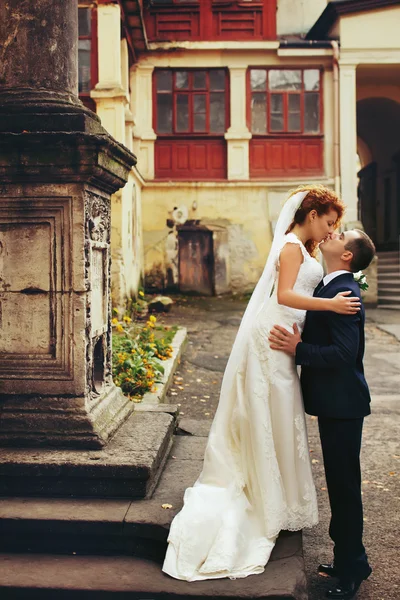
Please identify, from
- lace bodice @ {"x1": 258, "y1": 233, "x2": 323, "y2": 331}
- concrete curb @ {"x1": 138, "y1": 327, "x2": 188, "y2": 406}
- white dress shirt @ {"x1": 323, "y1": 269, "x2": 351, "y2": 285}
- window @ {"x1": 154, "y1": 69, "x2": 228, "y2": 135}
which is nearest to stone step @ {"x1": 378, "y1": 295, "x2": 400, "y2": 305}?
window @ {"x1": 154, "y1": 69, "x2": 228, "y2": 135}

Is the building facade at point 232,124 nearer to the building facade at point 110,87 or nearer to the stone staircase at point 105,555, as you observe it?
A: the building facade at point 110,87

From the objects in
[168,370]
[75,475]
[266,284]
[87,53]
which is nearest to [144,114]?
[87,53]

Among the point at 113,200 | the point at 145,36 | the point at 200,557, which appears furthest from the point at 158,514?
the point at 145,36

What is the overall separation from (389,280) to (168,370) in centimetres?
1057

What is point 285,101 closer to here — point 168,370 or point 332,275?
point 168,370

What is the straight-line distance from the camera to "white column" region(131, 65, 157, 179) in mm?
17219

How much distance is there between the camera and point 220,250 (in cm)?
1770

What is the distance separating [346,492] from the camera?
3.39 m

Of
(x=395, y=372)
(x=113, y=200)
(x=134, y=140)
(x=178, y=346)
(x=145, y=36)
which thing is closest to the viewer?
(x=395, y=372)

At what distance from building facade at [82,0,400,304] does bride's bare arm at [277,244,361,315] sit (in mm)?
13751

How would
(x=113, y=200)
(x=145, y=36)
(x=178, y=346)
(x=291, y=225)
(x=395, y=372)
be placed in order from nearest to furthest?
(x=291, y=225), (x=395, y=372), (x=178, y=346), (x=113, y=200), (x=145, y=36)

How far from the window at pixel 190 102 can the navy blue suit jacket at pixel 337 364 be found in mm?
14677

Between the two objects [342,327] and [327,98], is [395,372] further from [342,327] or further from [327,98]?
[327,98]

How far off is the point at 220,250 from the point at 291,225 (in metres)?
14.0
